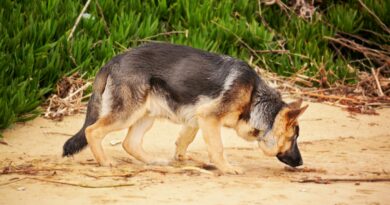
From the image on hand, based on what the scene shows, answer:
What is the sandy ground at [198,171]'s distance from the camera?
650 centimetres

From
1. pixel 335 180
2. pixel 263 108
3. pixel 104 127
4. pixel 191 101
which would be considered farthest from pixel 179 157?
pixel 335 180

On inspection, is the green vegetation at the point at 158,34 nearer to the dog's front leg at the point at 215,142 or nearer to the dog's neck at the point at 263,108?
the dog's front leg at the point at 215,142

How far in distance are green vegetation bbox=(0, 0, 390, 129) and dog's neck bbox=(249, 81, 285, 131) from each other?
2866 mm

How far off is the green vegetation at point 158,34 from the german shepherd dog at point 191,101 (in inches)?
70.3

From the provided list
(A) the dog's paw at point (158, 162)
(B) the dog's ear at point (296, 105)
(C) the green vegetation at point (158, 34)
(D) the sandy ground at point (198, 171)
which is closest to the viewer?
(D) the sandy ground at point (198, 171)

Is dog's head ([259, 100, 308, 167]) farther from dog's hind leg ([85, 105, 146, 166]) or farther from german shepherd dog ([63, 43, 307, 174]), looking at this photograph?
dog's hind leg ([85, 105, 146, 166])

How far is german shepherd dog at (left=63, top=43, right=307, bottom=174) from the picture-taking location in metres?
7.71

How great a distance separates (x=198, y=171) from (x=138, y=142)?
886 mm

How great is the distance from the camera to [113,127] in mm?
7762

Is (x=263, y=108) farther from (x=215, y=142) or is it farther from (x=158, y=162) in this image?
(x=158, y=162)

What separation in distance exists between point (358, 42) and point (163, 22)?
336 centimetres

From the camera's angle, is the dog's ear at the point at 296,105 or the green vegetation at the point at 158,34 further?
the green vegetation at the point at 158,34

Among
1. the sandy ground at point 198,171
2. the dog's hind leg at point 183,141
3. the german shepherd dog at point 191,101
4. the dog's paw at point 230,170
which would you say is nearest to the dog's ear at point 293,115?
the german shepherd dog at point 191,101

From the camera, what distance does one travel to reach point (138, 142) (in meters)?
8.28
